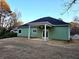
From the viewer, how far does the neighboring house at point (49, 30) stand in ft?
99.0

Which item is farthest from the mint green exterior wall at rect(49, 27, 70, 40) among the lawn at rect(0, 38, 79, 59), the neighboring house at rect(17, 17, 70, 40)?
the lawn at rect(0, 38, 79, 59)

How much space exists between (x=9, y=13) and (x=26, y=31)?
12.6 m

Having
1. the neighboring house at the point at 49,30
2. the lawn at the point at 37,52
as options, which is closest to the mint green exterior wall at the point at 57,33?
the neighboring house at the point at 49,30

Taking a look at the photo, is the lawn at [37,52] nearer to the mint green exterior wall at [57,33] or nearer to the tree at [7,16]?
the mint green exterior wall at [57,33]

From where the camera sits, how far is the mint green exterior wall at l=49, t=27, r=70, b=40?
30281 millimetres

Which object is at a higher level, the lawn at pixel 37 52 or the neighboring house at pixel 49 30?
the neighboring house at pixel 49 30

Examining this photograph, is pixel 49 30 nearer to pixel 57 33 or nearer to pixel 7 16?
pixel 57 33

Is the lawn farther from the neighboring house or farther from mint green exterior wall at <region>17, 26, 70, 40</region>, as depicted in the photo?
mint green exterior wall at <region>17, 26, 70, 40</region>

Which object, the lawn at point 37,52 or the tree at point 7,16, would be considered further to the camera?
the tree at point 7,16

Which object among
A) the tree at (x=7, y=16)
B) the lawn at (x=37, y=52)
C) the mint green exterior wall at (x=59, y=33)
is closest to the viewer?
the lawn at (x=37, y=52)

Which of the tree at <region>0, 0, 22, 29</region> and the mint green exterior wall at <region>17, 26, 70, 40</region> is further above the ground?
the tree at <region>0, 0, 22, 29</region>

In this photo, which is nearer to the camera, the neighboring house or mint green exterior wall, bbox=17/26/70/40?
the neighboring house

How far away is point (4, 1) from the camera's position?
42.7 metres

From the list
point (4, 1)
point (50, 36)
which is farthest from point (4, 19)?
point (50, 36)
